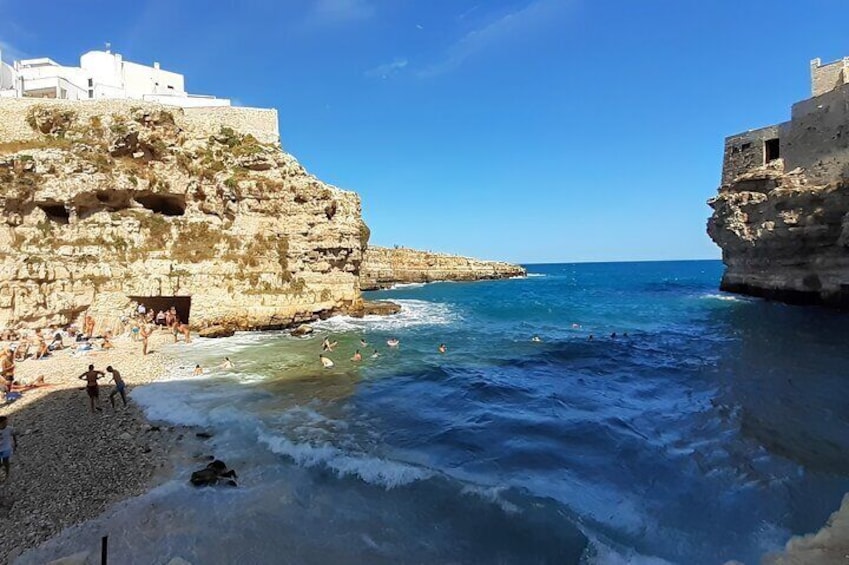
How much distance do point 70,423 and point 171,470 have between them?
4248 mm

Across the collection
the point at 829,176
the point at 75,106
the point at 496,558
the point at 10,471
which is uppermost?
the point at 75,106

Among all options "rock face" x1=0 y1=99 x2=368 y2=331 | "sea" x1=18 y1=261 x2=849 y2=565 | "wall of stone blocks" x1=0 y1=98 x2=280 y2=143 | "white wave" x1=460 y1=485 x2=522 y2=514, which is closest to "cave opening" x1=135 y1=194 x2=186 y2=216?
"rock face" x1=0 y1=99 x2=368 y2=331

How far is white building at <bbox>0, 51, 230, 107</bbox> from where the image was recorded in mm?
36969

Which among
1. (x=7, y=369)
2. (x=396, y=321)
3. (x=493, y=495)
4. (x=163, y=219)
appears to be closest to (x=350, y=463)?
(x=493, y=495)

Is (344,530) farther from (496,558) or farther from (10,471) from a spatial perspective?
(10,471)

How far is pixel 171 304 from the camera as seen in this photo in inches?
1019

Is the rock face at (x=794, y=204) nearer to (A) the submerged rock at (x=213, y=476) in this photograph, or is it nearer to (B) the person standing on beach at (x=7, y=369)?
(A) the submerged rock at (x=213, y=476)

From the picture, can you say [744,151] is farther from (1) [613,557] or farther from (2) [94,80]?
(2) [94,80]

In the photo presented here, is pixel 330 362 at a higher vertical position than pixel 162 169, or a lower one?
lower

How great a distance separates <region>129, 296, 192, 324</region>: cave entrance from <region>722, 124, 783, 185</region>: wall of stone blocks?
4152 cm

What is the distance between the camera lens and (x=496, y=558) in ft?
20.9

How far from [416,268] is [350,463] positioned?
67.6 meters

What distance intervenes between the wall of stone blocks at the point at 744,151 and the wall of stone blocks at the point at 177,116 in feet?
117

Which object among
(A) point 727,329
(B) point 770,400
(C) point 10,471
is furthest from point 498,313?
(C) point 10,471
